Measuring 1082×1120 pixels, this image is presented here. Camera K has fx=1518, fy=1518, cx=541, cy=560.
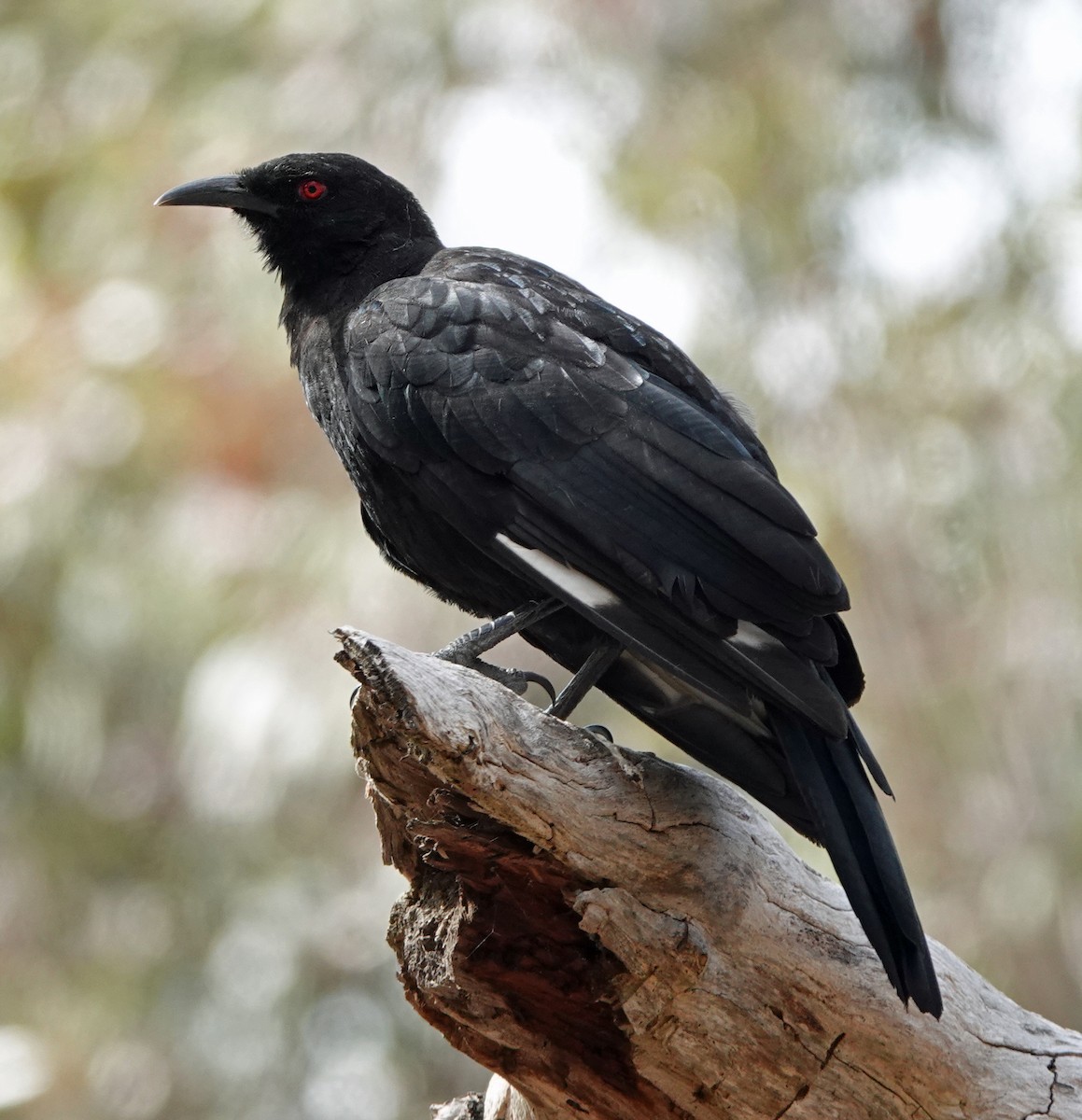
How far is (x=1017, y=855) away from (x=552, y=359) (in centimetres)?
572

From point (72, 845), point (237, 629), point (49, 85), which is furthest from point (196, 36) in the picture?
point (72, 845)

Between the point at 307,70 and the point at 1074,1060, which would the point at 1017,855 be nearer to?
the point at 1074,1060

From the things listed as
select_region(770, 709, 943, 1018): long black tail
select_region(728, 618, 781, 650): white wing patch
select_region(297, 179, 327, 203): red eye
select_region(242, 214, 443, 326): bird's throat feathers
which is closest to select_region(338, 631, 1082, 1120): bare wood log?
select_region(770, 709, 943, 1018): long black tail

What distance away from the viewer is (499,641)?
3.58 m

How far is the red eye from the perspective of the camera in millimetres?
4672

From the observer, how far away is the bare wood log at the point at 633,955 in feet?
9.92

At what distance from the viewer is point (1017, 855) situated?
8.41m

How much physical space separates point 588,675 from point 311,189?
6.27 ft

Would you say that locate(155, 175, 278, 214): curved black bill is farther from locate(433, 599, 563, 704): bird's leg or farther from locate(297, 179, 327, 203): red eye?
locate(433, 599, 563, 704): bird's leg

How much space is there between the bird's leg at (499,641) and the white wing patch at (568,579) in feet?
0.54

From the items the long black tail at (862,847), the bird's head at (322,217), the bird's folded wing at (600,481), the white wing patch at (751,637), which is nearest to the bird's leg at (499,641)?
the bird's folded wing at (600,481)

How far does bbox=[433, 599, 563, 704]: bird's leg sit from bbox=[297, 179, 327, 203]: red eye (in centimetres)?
160

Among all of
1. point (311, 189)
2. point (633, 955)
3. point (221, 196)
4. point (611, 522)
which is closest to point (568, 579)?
point (611, 522)

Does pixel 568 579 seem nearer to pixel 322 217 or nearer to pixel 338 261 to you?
pixel 338 261
